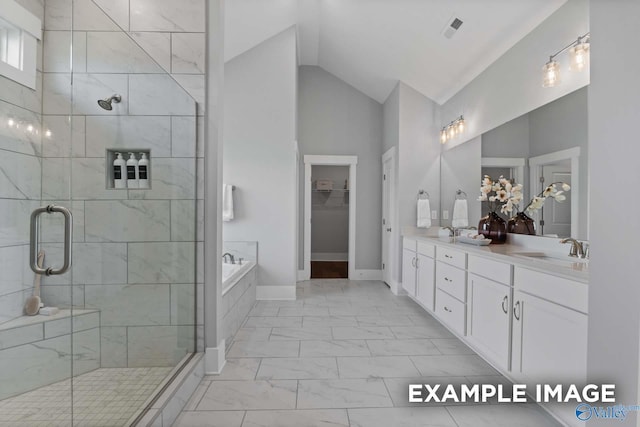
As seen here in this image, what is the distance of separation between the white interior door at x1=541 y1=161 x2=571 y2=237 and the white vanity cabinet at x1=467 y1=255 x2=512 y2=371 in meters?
0.67

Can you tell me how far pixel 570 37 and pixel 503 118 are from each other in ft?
2.85

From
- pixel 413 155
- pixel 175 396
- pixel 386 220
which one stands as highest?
pixel 413 155

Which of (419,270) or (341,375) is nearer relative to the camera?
(341,375)

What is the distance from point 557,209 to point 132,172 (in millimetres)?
2902

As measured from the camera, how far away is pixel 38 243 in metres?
1.52

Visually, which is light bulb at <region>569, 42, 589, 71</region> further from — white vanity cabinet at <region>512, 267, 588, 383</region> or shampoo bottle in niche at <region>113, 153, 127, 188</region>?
shampoo bottle in niche at <region>113, 153, 127, 188</region>

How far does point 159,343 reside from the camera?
192 cm

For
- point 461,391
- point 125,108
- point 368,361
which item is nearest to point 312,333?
point 368,361

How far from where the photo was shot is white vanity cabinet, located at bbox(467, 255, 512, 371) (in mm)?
2050

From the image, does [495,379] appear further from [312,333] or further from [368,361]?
[312,333]

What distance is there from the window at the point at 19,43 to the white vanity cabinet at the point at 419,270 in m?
3.29

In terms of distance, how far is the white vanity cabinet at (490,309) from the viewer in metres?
2.05

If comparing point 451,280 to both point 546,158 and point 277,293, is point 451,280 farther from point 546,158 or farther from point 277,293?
point 277,293

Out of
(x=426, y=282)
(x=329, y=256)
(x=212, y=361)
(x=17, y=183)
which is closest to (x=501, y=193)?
(x=426, y=282)
